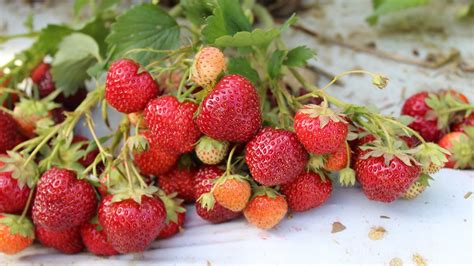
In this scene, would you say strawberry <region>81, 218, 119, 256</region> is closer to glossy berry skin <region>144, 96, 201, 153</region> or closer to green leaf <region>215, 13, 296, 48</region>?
glossy berry skin <region>144, 96, 201, 153</region>

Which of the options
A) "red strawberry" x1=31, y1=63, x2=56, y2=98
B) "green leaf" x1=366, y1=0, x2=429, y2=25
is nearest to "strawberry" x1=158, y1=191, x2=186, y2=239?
"red strawberry" x1=31, y1=63, x2=56, y2=98

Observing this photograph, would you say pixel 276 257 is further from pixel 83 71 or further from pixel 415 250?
pixel 83 71

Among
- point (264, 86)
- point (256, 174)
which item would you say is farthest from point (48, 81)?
point (256, 174)

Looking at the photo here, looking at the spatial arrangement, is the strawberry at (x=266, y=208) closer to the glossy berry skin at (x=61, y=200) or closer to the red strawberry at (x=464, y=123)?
the glossy berry skin at (x=61, y=200)

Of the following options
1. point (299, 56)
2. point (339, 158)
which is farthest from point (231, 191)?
point (299, 56)

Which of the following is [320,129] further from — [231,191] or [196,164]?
[196,164]
